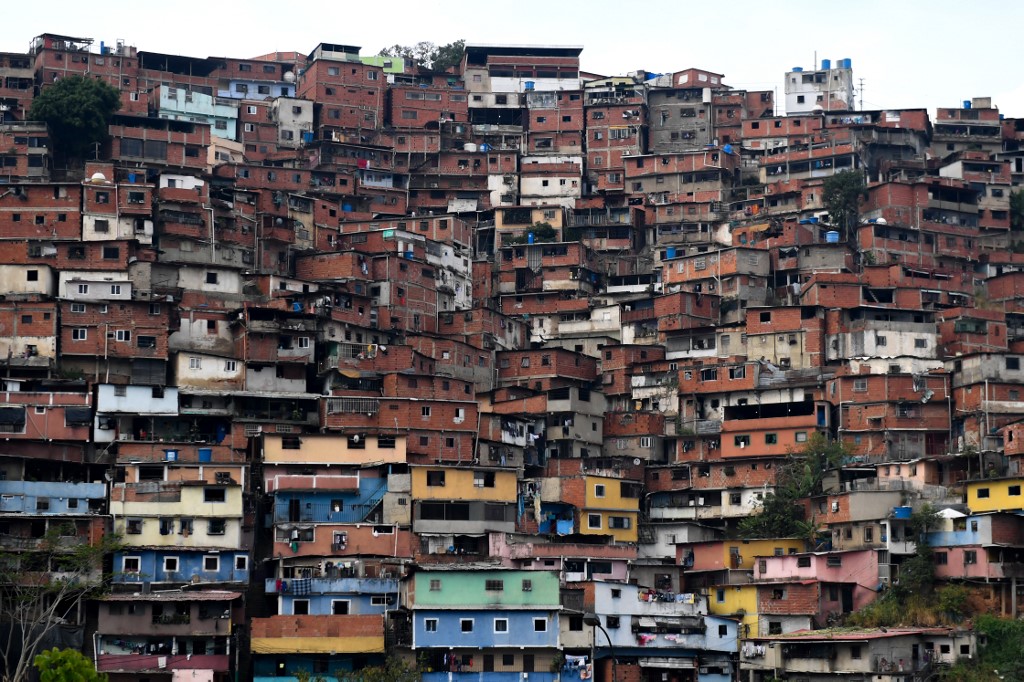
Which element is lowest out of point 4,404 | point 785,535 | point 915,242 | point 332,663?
point 332,663

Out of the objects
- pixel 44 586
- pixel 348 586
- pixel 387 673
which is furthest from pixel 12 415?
pixel 387 673

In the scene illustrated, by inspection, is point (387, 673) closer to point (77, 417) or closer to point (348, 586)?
point (348, 586)

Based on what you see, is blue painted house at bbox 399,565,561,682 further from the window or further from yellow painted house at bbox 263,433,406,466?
the window

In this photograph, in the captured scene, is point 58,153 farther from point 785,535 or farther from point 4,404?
point 785,535

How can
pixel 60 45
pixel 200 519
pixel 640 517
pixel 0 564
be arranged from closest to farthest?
pixel 0 564 < pixel 200 519 < pixel 640 517 < pixel 60 45

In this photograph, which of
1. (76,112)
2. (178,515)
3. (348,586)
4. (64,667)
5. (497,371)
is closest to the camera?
(64,667)

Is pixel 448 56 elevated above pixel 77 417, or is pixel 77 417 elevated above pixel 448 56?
pixel 448 56

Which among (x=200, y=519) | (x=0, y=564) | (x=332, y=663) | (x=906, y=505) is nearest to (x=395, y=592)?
(x=332, y=663)
